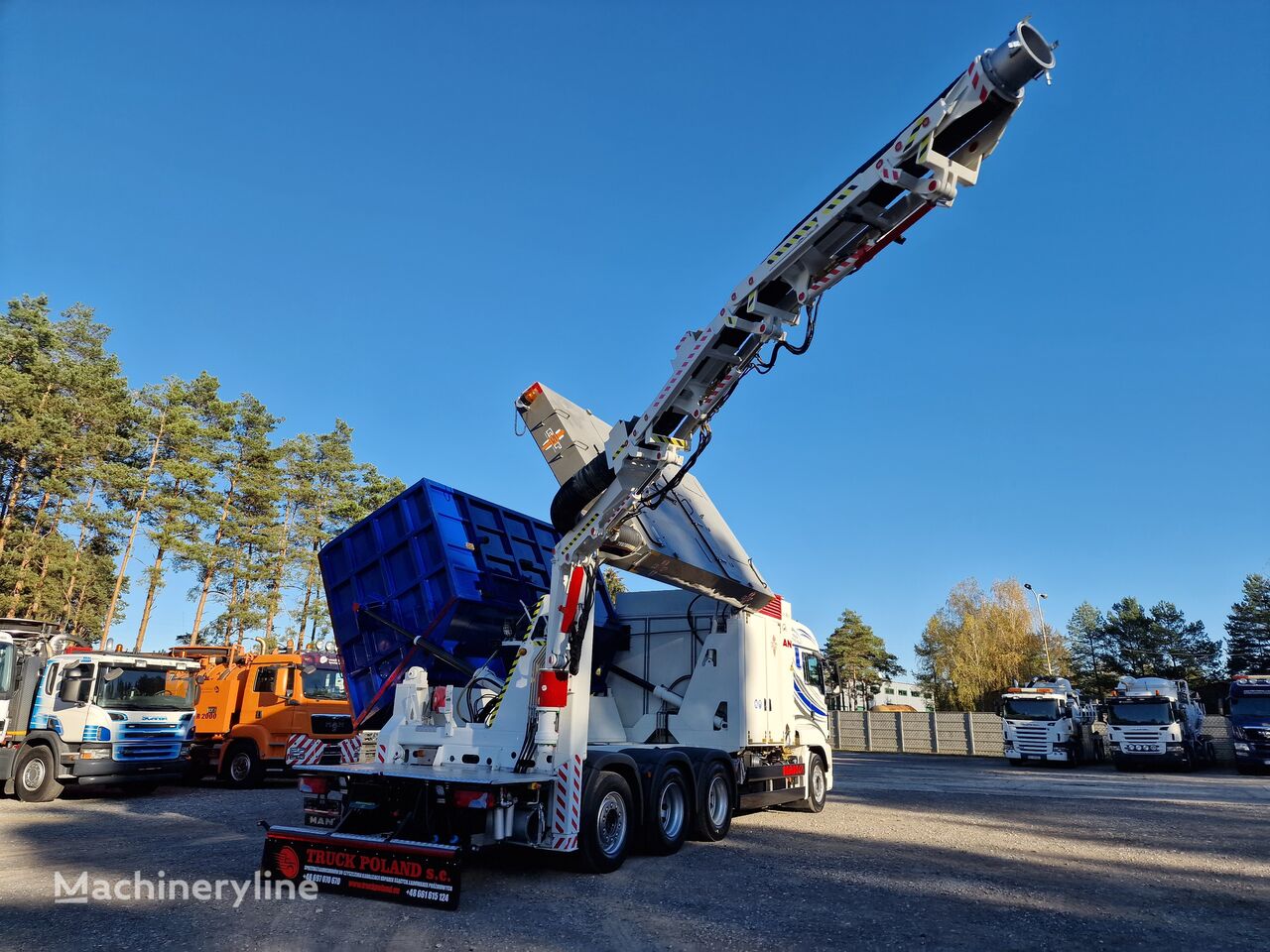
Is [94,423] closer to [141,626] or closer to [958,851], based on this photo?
[141,626]

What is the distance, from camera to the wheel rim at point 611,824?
736 cm

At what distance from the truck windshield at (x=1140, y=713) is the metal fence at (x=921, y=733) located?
291 inches

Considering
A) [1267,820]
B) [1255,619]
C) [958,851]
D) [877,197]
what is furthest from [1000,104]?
[1255,619]

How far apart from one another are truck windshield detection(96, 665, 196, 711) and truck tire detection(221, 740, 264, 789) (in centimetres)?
167

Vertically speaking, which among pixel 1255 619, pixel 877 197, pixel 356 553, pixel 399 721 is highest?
pixel 1255 619

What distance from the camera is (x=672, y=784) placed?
867cm

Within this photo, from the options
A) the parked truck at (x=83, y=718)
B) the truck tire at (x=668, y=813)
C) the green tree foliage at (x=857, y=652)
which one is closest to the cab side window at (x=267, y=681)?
the parked truck at (x=83, y=718)

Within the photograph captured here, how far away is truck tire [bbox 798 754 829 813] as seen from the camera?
12242 millimetres

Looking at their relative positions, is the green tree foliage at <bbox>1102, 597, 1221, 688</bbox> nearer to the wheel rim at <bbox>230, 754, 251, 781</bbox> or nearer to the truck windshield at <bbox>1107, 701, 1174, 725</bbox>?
the truck windshield at <bbox>1107, 701, 1174, 725</bbox>

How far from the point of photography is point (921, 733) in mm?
33969

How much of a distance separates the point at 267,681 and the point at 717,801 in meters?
11.6

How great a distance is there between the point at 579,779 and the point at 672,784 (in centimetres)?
190

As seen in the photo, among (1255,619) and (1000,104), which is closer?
(1000,104)

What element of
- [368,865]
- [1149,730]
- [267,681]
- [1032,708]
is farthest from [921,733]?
[368,865]
